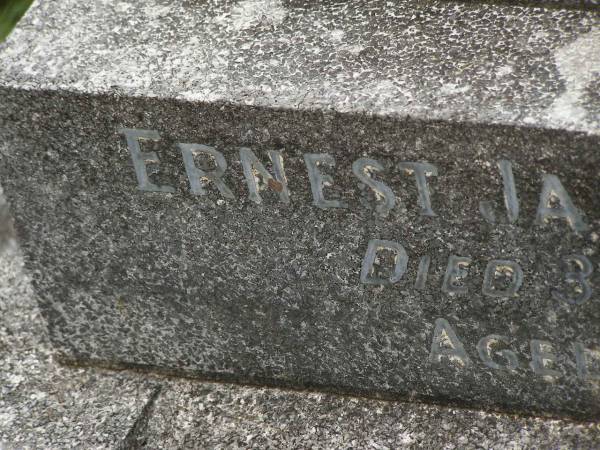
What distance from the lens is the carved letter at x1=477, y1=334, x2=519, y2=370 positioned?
4.84 ft

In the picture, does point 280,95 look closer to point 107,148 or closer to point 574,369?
point 107,148

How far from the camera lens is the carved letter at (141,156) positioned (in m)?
1.38

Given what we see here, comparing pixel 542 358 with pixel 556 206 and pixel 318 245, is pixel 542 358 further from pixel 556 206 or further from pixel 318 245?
pixel 318 245

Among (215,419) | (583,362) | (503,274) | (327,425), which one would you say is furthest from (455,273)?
(215,419)

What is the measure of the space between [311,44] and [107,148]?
1.35 feet

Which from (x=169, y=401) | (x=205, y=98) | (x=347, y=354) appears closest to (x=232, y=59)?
(x=205, y=98)

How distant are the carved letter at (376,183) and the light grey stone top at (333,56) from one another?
95 millimetres

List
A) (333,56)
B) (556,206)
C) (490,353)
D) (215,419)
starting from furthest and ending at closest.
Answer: (215,419)
(490,353)
(333,56)
(556,206)

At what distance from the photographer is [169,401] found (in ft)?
5.50

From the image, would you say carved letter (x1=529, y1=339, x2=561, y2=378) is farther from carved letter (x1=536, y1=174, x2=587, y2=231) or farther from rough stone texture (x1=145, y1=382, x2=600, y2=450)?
carved letter (x1=536, y1=174, x2=587, y2=231)

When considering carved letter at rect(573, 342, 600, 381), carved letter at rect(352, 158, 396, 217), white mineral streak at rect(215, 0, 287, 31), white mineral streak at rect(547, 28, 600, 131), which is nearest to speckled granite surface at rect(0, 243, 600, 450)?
carved letter at rect(573, 342, 600, 381)

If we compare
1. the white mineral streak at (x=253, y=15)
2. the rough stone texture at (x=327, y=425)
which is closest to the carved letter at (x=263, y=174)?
the white mineral streak at (x=253, y=15)

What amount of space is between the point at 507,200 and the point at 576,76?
23cm

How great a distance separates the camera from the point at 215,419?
1626 millimetres
